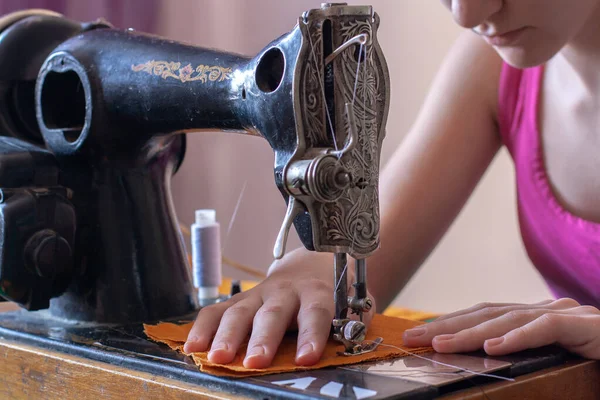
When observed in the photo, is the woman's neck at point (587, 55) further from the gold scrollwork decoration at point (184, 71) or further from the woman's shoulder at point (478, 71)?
the gold scrollwork decoration at point (184, 71)

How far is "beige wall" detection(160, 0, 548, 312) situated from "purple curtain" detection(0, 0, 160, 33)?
0.12 meters

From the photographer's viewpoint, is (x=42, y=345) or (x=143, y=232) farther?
(x=143, y=232)

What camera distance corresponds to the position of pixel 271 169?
2.56 metres

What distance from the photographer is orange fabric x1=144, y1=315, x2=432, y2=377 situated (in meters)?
0.76

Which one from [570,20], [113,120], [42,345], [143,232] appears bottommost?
[42,345]

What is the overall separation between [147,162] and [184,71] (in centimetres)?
17

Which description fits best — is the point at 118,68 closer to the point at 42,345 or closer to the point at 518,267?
the point at 42,345

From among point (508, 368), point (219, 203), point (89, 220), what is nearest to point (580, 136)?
point (508, 368)

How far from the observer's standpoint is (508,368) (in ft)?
2.48

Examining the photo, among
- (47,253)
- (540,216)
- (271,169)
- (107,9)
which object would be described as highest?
(107,9)

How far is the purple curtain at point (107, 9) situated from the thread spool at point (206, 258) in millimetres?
1067

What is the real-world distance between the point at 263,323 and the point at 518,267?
184 cm

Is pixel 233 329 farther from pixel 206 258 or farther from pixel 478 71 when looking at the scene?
pixel 478 71

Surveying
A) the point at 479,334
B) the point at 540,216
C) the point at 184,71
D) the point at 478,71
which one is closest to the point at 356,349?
the point at 479,334
